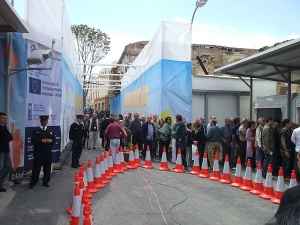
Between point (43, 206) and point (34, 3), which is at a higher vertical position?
point (34, 3)

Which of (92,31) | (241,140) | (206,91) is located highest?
(92,31)

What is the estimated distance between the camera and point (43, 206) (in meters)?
5.98

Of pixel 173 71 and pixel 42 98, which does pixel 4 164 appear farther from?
pixel 173 71

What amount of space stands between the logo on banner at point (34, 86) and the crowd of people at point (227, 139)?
3240 millimetres

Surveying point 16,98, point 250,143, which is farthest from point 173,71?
point 16,98

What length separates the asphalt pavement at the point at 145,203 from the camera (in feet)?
17.5

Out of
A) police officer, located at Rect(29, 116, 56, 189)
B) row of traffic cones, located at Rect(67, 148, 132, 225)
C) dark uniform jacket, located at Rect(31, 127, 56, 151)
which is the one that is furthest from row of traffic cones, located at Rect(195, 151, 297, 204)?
dark uniform jacket, located at Rect(31, 127, 56, 151)

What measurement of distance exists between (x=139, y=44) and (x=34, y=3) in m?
39.2

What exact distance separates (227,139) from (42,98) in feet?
20.8

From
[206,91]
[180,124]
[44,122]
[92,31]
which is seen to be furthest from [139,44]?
[44,122]

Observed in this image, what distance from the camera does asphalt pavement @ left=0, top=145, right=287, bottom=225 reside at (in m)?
5.33

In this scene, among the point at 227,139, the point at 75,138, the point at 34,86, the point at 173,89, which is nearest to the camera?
the point at 34,86

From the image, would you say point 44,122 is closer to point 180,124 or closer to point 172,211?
point 172,211

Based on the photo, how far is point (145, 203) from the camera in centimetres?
627
